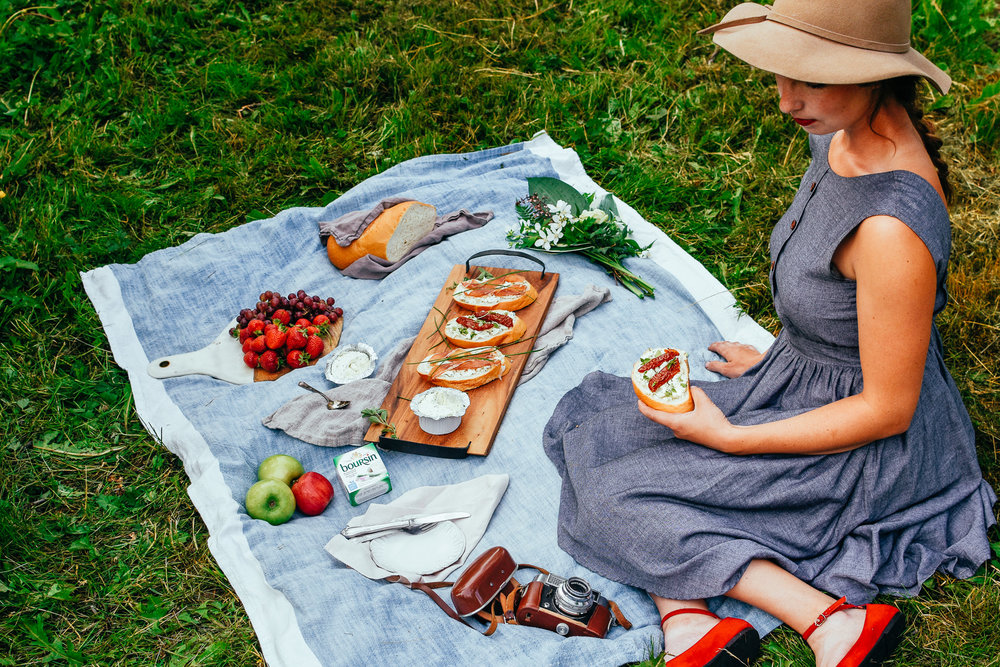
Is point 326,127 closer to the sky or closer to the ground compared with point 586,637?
closer to the sky

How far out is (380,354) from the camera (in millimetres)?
4195

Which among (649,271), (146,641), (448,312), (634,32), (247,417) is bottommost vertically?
(146,641)

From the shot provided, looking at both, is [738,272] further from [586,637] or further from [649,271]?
[586,637]

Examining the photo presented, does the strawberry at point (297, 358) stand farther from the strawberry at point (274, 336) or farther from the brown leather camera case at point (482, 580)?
the brown leather camera case at point (482, 580)

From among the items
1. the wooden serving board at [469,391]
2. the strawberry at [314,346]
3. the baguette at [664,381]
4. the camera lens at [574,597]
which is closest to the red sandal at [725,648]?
the camera lens at [574,597]

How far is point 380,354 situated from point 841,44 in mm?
2665

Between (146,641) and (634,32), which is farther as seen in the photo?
(634,32)

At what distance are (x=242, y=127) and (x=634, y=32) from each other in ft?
10.6

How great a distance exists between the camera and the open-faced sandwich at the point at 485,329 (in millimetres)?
4012

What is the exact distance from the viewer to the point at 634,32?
6.38 metres

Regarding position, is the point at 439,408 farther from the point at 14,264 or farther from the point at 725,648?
the point at 14,264

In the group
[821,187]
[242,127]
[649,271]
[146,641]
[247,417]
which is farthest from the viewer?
[242,127]

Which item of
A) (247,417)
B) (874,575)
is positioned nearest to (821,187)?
(874,575)

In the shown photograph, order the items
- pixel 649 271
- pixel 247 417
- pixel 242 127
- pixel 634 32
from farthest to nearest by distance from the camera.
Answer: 1. pixel 634 32
2. pixel 242 127
3. pixel 649 271
4. pixel 247 417
